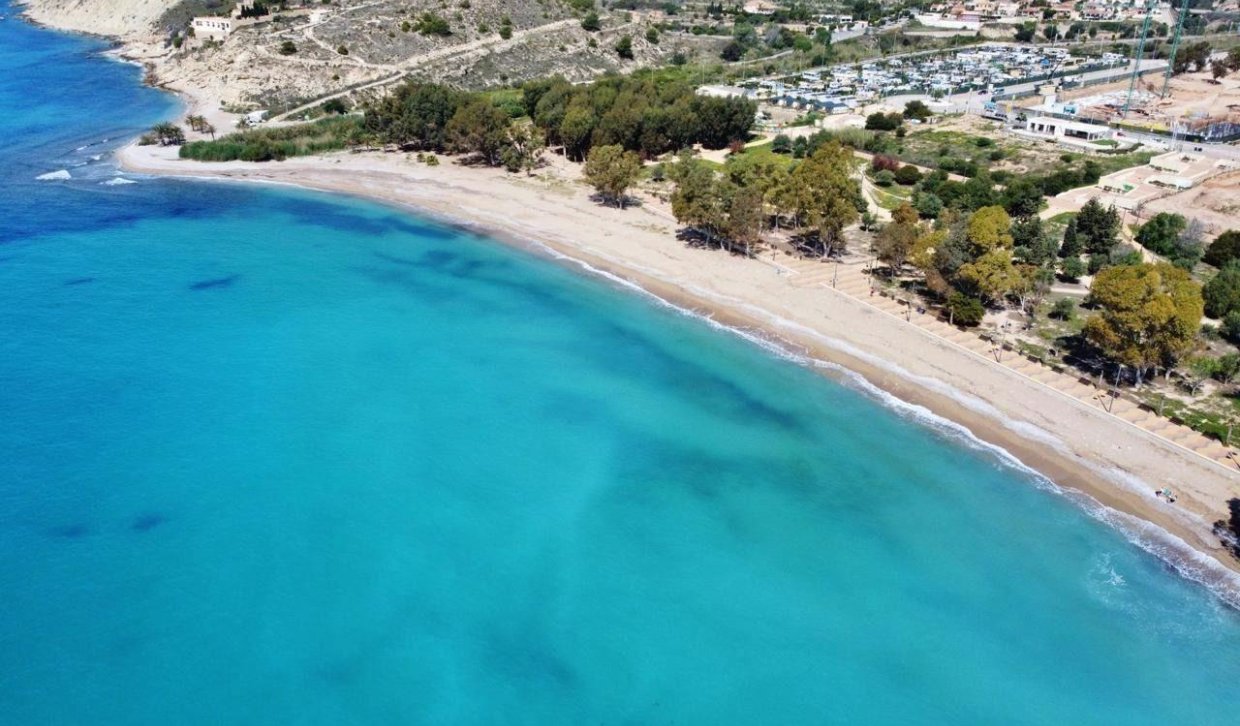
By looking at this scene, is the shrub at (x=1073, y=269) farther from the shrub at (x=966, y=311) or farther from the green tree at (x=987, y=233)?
the shrub at (x=966, y=311)

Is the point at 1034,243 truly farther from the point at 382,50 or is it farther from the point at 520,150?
the point at 382,50

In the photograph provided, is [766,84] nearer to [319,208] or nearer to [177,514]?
[319,208]

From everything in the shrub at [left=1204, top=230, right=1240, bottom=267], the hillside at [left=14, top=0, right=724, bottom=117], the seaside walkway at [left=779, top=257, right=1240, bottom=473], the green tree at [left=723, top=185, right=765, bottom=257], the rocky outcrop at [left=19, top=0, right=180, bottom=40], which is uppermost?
the rocky outcrop at [left=19, top=0, right=180, bottom=40]

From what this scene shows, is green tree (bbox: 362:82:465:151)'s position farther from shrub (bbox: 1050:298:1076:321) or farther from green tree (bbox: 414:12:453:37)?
shrub (bbox: 1050:298:1076:321)

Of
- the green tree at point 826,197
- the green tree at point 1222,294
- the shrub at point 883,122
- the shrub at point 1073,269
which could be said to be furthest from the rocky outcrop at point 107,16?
the green tree at point 1222,294

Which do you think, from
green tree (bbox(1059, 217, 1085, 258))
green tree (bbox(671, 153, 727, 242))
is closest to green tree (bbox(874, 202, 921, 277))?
green tree (bbox(671, 153, 727, 242))
